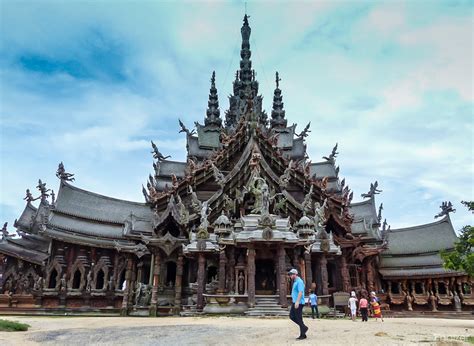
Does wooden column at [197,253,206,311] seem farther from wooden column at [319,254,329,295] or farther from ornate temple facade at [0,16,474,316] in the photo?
wooden column at [319,254,329,295]

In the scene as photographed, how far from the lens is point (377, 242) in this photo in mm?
26359

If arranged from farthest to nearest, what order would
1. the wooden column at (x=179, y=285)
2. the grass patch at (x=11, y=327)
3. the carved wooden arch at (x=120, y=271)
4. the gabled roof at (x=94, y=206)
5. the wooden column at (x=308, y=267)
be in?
the gabled roof at (x=94, y=206) → the carved wooden arch at (x=120, y=271) → the wooden column at (x=179, y=285) → the wooden column at (x=308, y=267) → the grass patch at (x=11, y=327)

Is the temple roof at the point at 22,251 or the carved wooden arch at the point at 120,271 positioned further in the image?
the carved wooden arch at the point at 120,271

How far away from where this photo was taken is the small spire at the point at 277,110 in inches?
1509

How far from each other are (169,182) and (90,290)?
10.1 m

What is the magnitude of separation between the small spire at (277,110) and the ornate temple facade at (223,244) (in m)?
4.77

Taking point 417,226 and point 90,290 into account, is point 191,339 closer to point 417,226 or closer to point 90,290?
point 90,290

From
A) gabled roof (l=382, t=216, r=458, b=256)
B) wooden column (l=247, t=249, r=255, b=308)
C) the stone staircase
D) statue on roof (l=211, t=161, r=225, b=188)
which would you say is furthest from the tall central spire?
the stone staircase

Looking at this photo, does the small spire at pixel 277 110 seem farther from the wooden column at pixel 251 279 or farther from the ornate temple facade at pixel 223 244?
the wooden column at pixel 251 279

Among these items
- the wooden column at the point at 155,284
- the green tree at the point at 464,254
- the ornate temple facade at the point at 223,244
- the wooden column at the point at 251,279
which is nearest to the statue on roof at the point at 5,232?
the ornate temple facade at the point at 223,244

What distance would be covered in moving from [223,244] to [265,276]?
9.41 ft

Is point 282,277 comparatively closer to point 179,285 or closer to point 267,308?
point 267,308

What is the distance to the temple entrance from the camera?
1684 centimetres

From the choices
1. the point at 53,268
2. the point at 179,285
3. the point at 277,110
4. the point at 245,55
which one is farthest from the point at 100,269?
the point at 245,55
